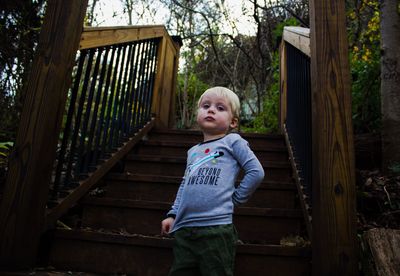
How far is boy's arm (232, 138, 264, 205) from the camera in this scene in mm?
1438

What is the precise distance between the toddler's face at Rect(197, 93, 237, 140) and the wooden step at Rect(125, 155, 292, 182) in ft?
4.33

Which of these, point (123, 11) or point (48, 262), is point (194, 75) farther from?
point (48, 262)

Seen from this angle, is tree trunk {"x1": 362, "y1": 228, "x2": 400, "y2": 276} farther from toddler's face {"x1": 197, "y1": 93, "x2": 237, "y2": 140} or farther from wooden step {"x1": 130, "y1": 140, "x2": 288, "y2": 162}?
wooden step {"x1": 130, "y1": 140, "x2": 288, "y2": 162}

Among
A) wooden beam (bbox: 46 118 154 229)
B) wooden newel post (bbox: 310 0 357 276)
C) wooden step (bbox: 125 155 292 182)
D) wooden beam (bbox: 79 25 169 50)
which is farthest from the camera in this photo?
wooden step (bbox: 125 155 292 182)

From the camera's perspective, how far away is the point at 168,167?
2945 millimetres

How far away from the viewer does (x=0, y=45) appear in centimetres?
304

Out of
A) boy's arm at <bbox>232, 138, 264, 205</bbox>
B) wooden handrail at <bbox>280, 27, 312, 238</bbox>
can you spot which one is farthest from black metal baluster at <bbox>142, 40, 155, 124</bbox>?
boy's arm at <bbox>232, 138, 264, 205</bbox>

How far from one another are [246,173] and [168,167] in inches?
61.3

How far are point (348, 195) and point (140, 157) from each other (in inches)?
73.2

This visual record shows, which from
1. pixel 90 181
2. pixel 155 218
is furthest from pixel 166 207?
pixel 90 181

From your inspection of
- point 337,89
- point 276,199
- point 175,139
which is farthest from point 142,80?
point 337,89

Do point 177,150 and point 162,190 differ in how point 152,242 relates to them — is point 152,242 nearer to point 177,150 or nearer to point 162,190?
point 162,190

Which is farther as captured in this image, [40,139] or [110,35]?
[110,35]

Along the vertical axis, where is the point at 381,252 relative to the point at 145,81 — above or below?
below
